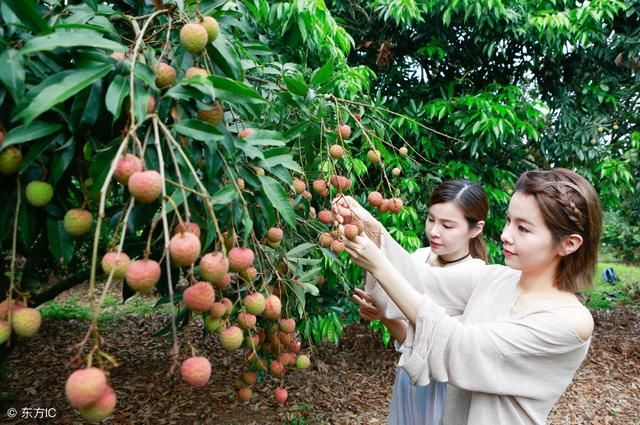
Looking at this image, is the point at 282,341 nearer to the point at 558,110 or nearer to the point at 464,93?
the point at 464,93

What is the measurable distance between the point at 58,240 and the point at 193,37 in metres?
0.39

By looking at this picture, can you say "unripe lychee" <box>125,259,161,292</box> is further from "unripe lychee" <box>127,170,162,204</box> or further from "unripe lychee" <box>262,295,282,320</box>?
"unripe lychee" <box>262,295,282,320</box>

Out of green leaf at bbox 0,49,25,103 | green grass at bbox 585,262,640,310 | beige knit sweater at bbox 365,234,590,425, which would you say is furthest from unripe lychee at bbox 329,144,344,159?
green grass at bbox 585,262,640,310

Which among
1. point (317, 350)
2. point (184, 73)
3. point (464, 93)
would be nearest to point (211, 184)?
point (184, 73)

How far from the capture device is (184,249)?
0.59 metres

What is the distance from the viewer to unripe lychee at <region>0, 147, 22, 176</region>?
0.65 meters

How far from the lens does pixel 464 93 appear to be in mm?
3441

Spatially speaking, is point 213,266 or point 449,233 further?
point 449,233

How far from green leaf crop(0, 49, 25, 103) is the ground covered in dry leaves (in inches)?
113

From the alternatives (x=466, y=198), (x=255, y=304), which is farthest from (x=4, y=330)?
(x=466, y=198)

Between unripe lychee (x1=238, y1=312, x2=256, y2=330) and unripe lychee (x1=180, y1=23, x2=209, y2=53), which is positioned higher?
unripe lychee (x1=180, y1=23, x2=209, y2=53)

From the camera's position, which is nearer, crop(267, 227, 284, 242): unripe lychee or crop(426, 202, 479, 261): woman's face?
crop(267, 227, 284, 242): unripe lychee

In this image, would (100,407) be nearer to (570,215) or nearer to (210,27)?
Answer: (210,27)

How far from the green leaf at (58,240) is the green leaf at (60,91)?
20 centimetres
